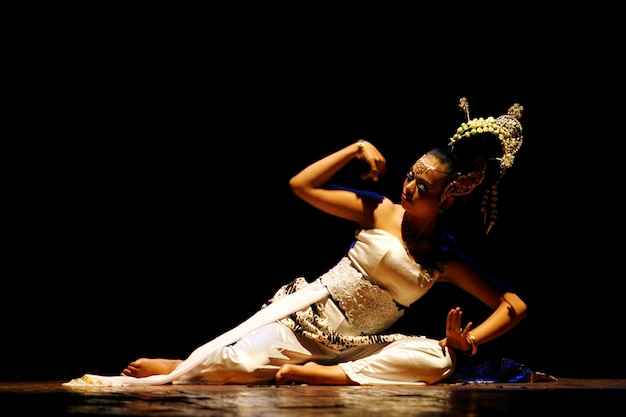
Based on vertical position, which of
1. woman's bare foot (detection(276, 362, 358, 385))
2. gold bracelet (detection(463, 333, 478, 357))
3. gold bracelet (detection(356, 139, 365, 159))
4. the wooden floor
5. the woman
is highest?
gold bracelet (detection(356, 139, 365, 159))

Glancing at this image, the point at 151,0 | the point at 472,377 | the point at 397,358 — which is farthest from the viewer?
the point at 151,0

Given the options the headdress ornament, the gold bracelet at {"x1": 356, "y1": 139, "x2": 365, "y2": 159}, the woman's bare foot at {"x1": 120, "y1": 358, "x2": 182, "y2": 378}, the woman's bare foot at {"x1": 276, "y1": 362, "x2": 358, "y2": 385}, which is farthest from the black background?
the woman's bare foot at {"x1": 276, "y1": 362, "x2": 358, "y2": 385}

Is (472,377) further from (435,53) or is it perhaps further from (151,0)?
(151,0)

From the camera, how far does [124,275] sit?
13.0 feet

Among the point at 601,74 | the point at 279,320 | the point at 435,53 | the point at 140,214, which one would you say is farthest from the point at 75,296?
the point at 601,74

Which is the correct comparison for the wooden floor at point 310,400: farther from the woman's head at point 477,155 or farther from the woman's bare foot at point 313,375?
the woman's head at point 477,155

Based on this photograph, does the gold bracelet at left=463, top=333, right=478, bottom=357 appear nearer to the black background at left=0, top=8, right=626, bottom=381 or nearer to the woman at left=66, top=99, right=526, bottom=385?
the woman at left=66, top=99, right=526, bottom=385

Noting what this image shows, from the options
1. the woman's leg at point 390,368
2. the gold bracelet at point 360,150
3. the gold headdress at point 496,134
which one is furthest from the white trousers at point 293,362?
the gold bracelet at point 360,150

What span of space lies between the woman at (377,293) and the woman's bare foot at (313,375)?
11 mm

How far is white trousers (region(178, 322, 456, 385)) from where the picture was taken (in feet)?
10.1

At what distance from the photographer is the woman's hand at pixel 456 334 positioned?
3045 mm

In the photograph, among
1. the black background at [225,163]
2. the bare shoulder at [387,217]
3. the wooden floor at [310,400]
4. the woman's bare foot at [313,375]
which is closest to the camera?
the wooden floor at [310,400]

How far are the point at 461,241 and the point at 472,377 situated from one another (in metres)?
0.81

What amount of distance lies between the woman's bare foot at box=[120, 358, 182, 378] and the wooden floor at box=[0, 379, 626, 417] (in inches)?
7.2
